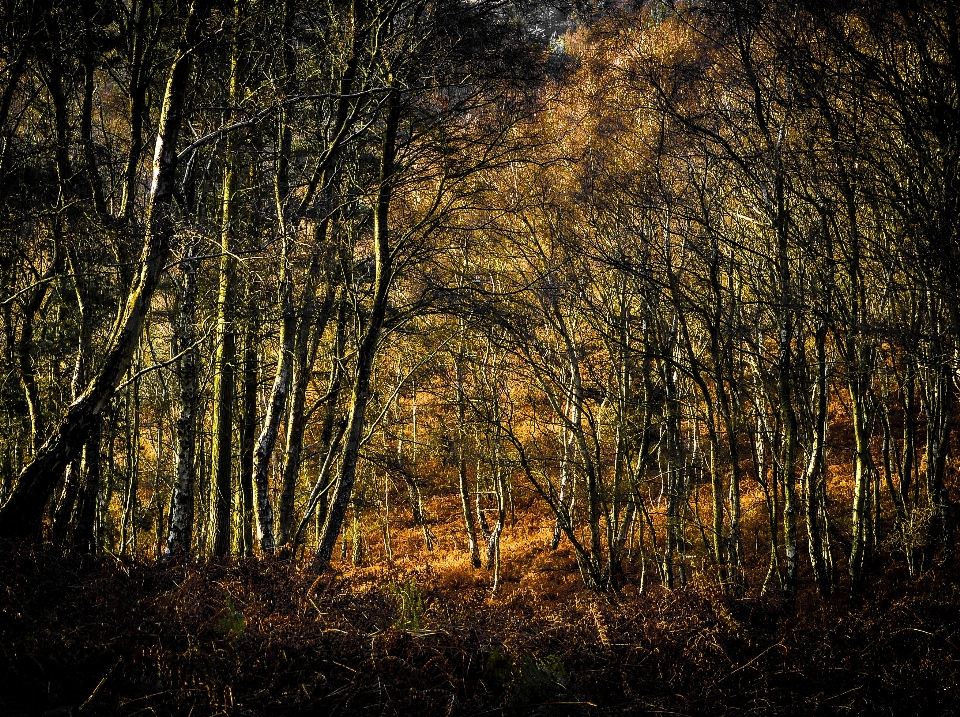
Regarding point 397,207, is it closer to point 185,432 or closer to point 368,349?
point 368,349

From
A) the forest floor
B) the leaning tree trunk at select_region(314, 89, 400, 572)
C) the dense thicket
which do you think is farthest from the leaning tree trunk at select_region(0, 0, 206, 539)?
the leaning tree trunk at select_region(314, 89, 400, 572)

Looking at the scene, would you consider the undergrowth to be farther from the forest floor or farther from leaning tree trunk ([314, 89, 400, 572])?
leaning tree trunk ([314, 89, 400, 572])

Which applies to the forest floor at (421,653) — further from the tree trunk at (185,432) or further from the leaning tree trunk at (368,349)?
the tree trunk at (185,432)

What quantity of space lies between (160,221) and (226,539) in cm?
552

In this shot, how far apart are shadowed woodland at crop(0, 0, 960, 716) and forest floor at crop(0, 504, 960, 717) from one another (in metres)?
0.02

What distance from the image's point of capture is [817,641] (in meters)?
4.72

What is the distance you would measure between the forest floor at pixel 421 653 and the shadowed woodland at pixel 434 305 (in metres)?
0.02

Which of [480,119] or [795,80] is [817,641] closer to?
[795,80]

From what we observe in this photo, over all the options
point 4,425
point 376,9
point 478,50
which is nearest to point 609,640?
point 478,50

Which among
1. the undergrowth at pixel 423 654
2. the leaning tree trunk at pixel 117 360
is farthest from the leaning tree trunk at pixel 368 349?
the leaning tree trunk at pixel 117 360

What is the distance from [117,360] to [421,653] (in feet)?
11.0

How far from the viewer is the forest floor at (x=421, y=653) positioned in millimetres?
3805

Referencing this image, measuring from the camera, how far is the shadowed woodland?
4.32 metres

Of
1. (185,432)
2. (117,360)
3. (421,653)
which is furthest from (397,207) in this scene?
(421,653)
